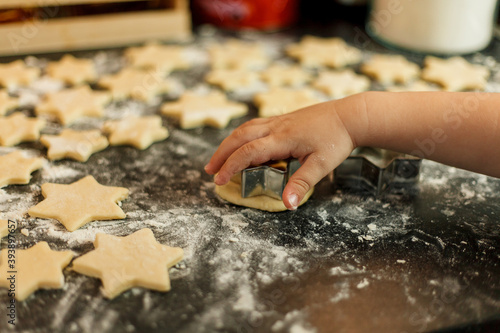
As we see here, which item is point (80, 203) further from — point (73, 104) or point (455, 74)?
point (455, 74)

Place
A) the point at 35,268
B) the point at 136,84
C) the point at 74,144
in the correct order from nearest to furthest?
the point at 35,268, the point at 74,144, the point at 136,84

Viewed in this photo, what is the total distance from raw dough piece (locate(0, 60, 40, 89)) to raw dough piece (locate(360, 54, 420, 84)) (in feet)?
3.16

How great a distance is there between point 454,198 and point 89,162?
29.1 inches

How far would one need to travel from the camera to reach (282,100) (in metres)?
1.18

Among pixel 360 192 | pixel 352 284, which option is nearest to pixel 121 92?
pixel 360 192

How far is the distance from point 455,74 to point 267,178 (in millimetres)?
800

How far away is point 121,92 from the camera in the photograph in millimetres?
1220

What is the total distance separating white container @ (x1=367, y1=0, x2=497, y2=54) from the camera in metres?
1.38

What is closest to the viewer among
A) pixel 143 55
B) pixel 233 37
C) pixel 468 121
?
pixel 468 121

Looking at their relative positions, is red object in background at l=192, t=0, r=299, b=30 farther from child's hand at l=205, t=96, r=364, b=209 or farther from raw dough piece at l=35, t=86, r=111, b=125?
child's hand at l=205, t=96, r=364, b=209

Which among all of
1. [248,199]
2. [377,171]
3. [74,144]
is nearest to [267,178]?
[248,199]

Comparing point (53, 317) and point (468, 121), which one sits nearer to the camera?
point (53, 317)

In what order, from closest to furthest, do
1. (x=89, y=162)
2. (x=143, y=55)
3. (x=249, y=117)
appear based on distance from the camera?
(x=89, y=162) < (x=249, y=117) < (x=143, y=55)

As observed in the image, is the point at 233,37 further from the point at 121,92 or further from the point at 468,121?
the point at 468,121
